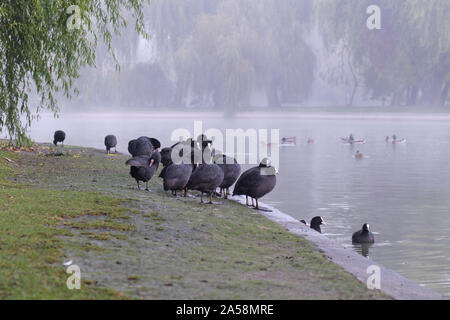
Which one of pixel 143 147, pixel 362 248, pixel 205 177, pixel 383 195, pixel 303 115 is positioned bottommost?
pixel 303 115

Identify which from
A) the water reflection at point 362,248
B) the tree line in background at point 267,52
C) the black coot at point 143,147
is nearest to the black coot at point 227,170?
the black coot at point 143,147

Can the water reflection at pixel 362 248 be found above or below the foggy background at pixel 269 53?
below

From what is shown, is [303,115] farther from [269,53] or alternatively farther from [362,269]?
[362,269]

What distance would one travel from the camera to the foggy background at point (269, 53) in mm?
60188

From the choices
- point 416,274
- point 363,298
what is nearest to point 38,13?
point 416,274

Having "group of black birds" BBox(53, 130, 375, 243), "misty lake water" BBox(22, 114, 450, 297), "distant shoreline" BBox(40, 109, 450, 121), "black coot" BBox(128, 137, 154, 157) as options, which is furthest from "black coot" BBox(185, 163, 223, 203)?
"distant shoreline" BBox(40, 109, 450, 121)

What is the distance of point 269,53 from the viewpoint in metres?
65.5

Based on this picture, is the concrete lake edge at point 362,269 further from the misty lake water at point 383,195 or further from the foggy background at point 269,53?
the foggy background at point 269,53

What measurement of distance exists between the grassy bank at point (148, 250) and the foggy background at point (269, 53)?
48.8 metres

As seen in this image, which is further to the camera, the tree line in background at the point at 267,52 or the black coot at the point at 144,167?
the tree line in background at the point at 267,52

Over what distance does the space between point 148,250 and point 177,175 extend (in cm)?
448

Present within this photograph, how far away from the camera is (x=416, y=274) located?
10008 mm

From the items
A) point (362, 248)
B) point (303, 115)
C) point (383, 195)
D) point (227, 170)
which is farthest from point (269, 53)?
point (362, 248)

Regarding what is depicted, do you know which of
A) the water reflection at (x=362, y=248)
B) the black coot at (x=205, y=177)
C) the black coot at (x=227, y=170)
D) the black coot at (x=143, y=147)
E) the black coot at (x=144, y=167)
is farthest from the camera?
the black coot at (x=143, y=147)
